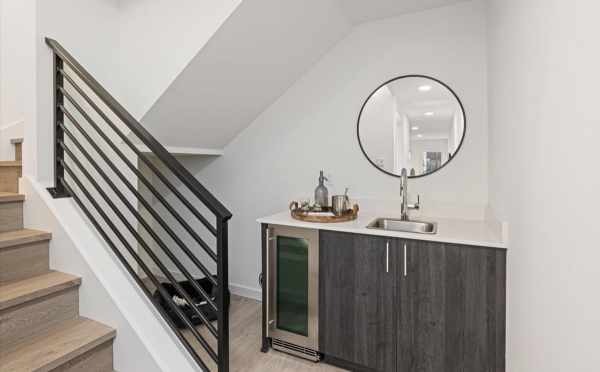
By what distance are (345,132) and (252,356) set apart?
184 centimetres

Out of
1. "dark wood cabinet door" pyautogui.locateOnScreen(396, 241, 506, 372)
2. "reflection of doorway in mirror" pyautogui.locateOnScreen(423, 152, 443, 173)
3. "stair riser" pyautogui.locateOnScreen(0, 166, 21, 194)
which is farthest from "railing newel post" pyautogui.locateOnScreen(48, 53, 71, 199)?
"reflection of doorway in mirror" pyautogui.locateOnScreen(423, 152, 443, 173)

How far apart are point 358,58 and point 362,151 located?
77cm

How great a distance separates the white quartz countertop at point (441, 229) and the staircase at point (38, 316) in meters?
1.17

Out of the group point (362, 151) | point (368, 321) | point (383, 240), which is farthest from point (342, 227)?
point (362, 151)

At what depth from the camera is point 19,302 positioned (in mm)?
1234

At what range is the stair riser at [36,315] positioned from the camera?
1.20 m

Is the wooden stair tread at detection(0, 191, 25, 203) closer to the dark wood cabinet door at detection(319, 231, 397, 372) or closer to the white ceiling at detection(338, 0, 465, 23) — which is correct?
the dark wood cabinet door at detection(319, 231, 397, 372)

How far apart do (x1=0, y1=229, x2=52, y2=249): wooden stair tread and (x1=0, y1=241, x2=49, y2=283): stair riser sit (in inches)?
0.9

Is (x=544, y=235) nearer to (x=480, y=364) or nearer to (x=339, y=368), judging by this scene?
(x=480, y=364)

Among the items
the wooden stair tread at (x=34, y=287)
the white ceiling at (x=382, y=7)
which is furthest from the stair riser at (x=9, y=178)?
the white ceiling at (x=382, y=7)

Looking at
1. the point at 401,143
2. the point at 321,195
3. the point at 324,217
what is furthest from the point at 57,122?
the point at 401,143

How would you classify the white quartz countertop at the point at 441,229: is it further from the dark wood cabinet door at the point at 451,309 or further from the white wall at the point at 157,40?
the white wall at the point at 157,40

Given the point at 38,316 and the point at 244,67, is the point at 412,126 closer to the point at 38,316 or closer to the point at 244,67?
the point at 244,67

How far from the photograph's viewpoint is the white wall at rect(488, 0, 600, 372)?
0.65 metres
